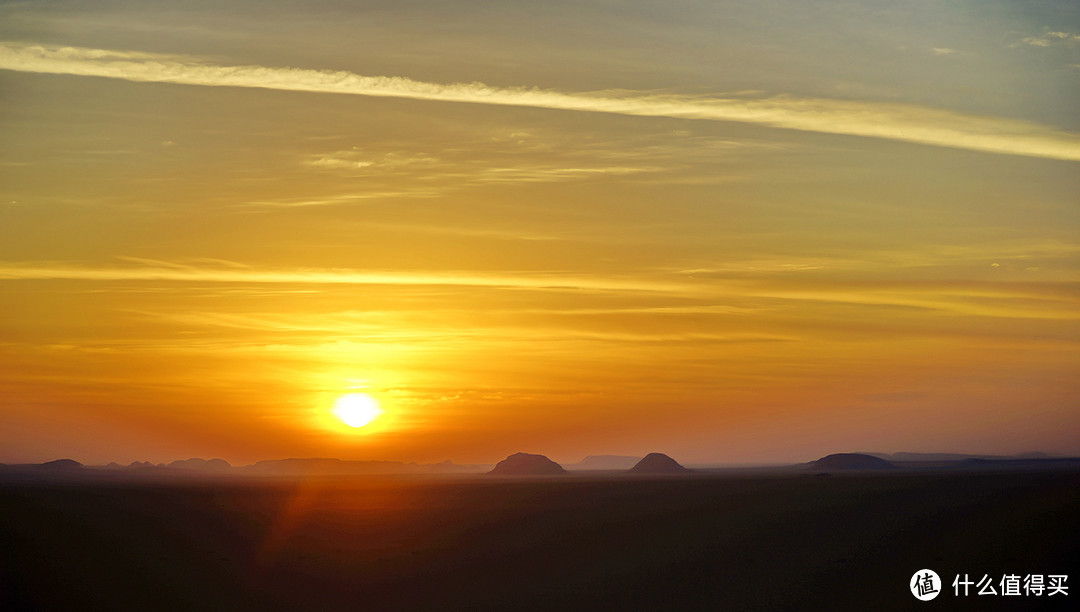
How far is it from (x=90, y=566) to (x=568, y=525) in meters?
29.4

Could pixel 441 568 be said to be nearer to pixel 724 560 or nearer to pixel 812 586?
pixel 724 560

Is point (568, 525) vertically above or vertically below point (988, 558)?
above

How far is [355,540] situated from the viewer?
6141 cm

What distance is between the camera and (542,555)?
181ft

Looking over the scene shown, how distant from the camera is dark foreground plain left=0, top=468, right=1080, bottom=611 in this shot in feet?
148

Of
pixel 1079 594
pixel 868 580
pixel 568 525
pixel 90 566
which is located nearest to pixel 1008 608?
pixel 1079 594

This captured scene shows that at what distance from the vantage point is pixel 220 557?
184 feet

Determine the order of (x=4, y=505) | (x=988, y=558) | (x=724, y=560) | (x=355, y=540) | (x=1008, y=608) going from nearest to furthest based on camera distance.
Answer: (x=1008, y=608)
(x=988, y=558)
(x=724, y=560)
(x=355, y=540)
(x=4, y=505)

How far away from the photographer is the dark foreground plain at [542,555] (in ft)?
148

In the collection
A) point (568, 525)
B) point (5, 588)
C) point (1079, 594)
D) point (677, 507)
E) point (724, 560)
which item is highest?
point (677, 507)

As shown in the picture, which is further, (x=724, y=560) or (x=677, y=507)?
(x=677, y=507)

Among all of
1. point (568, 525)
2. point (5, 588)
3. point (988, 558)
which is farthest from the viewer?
point (568, 525)

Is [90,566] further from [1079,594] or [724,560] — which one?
[1079,594]

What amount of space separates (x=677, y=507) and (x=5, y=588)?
48273 millimetres
